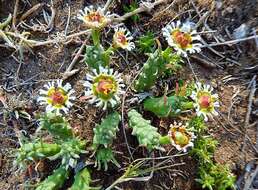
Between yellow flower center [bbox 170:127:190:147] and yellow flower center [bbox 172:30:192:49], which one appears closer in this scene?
yellow flower center [bbox 170:127:190:147]

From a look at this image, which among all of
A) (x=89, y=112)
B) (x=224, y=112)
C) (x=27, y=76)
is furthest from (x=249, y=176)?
(x=27, y=76)

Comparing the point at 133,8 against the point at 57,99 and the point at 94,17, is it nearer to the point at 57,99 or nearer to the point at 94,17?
the point at 94,17

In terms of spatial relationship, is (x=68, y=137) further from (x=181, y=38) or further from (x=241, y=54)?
(x=241, y=54)

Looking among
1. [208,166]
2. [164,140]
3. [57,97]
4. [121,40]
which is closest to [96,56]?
[121,40]

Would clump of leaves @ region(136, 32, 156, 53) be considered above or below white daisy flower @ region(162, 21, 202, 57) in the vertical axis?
below

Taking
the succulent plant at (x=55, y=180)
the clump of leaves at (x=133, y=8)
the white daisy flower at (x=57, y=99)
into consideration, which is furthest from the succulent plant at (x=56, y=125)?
the clump of leaves at (x=133, y=8)

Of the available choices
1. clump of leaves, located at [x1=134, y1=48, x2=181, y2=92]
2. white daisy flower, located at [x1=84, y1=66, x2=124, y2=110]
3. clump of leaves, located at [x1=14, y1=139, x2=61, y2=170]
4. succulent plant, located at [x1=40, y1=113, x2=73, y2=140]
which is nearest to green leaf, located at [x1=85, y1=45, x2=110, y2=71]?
white daisy flower, located at [x1=84, y1=66, x2=124, y2=110]

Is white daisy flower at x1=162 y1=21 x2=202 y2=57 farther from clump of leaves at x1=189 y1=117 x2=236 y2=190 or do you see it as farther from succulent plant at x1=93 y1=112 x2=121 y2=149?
succulent plant at x1=93 y1=112 x2=121 y2=149
